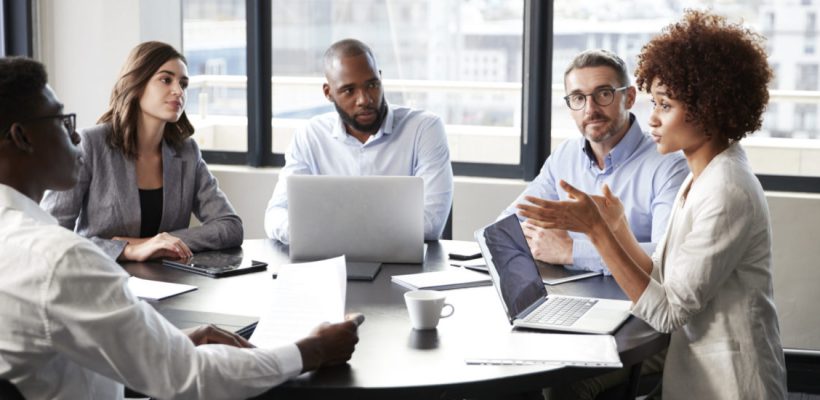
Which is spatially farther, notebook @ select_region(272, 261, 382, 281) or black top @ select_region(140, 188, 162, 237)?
black top @ select_region(140, 188, 162, 237)

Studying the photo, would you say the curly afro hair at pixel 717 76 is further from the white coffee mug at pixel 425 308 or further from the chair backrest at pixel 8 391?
the chair backrest at pixel 8 391

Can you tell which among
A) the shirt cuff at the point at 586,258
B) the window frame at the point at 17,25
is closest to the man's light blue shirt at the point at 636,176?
the shirt cuff at the point at 586,258

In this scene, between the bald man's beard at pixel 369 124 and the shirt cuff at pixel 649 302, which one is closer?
the shirt cuff at pixel 649 302

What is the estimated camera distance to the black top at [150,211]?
10.1ft

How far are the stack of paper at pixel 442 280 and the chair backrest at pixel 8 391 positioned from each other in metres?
1.16

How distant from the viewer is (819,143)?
14.0ft

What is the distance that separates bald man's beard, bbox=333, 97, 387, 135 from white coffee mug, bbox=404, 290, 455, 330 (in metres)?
1.49

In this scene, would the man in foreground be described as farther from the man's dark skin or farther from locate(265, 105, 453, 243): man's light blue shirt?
locate(265, 105, 453, 243): man's light blue shirt

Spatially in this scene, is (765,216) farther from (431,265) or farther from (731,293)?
(431,265)

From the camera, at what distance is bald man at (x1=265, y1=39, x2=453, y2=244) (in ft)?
11.1

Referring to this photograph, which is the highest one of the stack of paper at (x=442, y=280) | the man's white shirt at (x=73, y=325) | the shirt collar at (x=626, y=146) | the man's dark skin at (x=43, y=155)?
the man's dark skin at (x=43, y=155)

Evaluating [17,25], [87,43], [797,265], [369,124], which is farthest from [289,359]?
[17,25]

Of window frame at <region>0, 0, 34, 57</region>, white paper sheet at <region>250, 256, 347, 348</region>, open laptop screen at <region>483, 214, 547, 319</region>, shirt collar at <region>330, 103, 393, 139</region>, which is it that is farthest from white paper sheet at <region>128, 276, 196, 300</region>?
window frame at <region>0, 0, 34, 57</region>

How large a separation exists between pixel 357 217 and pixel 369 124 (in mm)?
857
